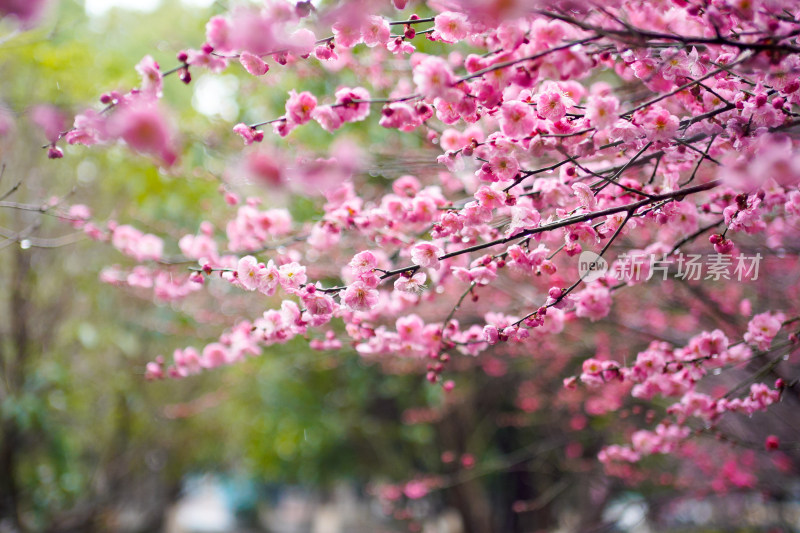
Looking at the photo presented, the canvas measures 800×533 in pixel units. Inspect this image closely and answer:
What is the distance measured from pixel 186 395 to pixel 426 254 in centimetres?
570

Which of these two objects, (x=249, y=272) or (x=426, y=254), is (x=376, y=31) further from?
(x=249, y=272)

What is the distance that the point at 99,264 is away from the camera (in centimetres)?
525

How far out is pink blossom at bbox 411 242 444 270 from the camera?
1.38 meters

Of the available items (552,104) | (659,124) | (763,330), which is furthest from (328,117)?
(763,330)

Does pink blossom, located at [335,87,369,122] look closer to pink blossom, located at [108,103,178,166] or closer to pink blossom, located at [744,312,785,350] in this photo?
pink blossom, located at [108,103,178,166]

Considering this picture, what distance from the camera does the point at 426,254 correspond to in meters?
1.40

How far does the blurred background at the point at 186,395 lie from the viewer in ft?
13.2

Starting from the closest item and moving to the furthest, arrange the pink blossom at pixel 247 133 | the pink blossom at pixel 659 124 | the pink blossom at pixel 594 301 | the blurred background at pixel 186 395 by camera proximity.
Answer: the pink blossom at pixel 659 124, the pink blossom at pixel 247 133, the pink blossom at pixel 594 301, the blurred background at pixel 186 395

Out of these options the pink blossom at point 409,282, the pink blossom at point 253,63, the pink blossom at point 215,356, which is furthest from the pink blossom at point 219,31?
the pink blossom at point 215,356

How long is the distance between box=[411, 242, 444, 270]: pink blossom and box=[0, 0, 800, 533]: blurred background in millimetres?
1075

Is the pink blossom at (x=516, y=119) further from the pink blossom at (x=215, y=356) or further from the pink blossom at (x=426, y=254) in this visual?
the pink blossom at (x=215, y=356)

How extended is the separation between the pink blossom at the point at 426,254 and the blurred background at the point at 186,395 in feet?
3.53

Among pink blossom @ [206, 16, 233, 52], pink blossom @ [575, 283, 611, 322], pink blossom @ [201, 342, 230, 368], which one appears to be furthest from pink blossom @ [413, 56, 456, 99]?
pink blossom @ [201, 342, 230, 368]

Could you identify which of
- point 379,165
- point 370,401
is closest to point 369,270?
point 379,165
